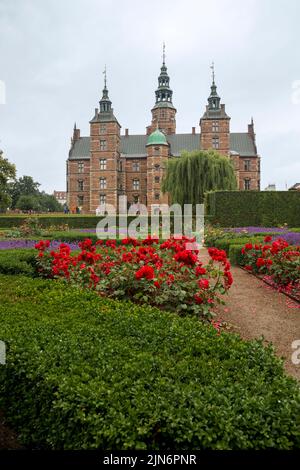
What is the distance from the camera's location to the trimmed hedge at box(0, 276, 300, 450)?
1866 mm

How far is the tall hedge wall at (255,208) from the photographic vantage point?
19.9 m

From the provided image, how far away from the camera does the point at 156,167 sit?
45219 mm

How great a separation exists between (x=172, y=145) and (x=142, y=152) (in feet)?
13.3

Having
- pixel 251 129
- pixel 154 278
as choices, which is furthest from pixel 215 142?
pixel 154 278

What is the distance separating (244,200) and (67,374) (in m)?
18.8

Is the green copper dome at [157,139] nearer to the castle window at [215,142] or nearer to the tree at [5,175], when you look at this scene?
the castle window at [215,142]

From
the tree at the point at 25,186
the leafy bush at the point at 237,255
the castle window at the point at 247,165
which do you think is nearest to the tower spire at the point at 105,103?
the castle window at the point at 247,165

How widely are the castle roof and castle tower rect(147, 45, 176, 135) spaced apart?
157 cm

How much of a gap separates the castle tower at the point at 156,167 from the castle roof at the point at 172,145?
2.91m

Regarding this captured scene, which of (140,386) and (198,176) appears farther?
(198,176)

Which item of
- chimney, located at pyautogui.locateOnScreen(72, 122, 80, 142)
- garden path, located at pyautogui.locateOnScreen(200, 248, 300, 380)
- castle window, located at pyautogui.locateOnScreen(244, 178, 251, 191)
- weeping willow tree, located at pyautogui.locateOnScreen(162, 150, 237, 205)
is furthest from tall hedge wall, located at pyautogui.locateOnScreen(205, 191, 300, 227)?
chimney, located at pyautogui.locateOnScreen(72, 122, 80, 142)

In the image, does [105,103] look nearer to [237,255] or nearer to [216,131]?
[216,131]

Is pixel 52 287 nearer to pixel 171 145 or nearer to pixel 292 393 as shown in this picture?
pixel 292 393
